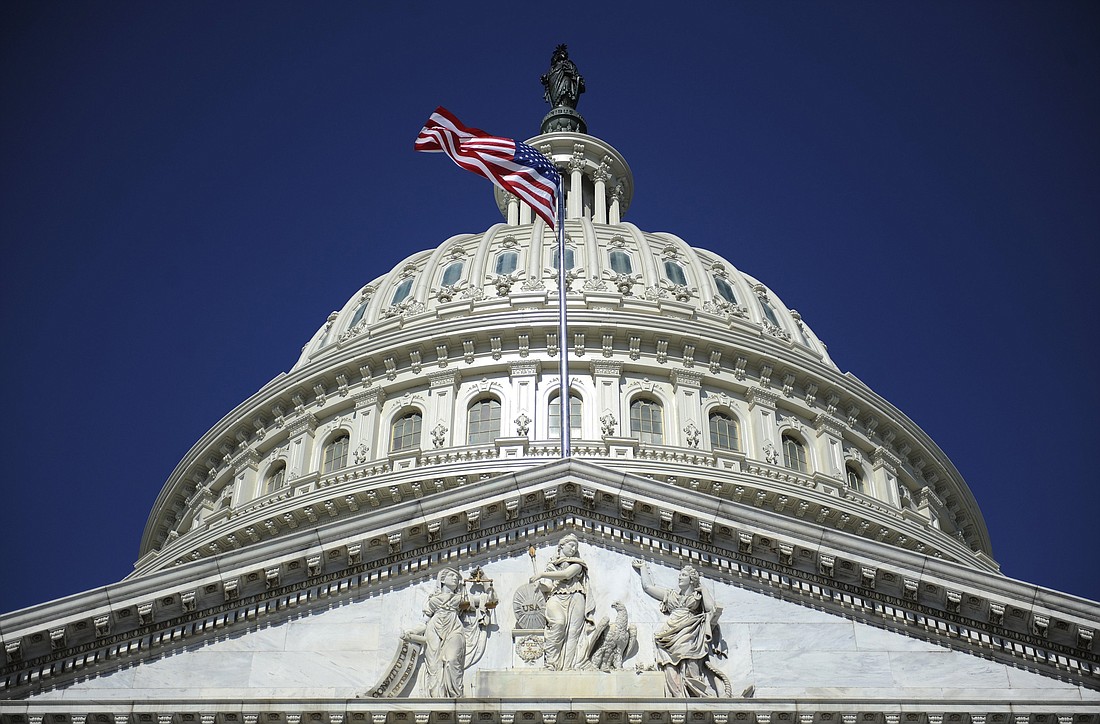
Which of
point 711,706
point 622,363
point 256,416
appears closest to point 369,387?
point 256,416

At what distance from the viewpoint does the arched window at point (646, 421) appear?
55156 millimetres

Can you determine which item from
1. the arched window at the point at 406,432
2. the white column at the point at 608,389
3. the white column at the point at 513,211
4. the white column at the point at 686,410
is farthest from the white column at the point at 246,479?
the white column at the point at 513,211

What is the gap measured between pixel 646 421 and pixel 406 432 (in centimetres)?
875

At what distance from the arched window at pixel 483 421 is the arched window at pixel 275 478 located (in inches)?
295

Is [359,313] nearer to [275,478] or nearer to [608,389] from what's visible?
[275,478]

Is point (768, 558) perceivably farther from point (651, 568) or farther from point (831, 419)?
point (831, 419)

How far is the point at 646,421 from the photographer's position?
56.0 meters

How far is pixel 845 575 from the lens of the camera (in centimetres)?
2733

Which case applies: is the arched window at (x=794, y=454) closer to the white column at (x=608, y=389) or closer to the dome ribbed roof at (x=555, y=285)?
the dome ribbed roof at (x=555, y=285)

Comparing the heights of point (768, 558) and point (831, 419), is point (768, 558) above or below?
below

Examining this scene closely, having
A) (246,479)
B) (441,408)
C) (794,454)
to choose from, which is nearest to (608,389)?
(441,408)

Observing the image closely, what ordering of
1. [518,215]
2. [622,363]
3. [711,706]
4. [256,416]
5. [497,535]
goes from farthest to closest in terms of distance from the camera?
[518,215] → [256,416] → [622,363] → [497,535] → [711,706]

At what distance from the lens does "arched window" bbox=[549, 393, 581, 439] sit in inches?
2137

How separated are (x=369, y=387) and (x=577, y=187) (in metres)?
23.7
